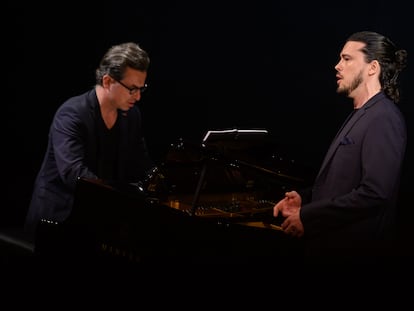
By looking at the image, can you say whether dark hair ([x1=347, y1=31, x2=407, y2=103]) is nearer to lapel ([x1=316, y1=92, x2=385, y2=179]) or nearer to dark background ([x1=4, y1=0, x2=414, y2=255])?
lapel ([x1=316, y1=92, x2=385, y2=179])

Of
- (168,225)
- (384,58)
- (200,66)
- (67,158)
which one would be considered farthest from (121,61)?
(384,58)

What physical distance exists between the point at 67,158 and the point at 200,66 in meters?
1.70

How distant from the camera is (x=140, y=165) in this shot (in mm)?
3963

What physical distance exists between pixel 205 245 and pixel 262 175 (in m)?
0.60

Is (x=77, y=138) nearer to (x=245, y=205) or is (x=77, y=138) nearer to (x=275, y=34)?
(x=245, y=205)

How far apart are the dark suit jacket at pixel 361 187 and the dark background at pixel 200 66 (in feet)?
3.58

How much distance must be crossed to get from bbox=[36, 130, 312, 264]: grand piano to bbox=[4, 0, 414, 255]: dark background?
913 mm

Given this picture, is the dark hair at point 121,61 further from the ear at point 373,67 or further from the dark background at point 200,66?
the ear at point 373,67

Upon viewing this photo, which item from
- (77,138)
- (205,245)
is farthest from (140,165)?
(205,245)

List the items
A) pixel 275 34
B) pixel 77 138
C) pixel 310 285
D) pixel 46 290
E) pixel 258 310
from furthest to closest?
pixel 275 34
pixel 77 138
pixel 46 290
pixel 258 310
pixel 310 285

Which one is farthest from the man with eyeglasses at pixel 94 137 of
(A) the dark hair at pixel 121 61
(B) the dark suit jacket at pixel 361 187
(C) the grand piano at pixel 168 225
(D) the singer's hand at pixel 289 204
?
(B) the dark suit jacket at pixel 361 187

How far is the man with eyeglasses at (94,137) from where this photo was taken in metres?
3.50

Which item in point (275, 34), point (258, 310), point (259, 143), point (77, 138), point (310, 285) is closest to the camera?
point (310, 285)

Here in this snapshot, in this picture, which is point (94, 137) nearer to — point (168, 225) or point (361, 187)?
point (168, 225)
